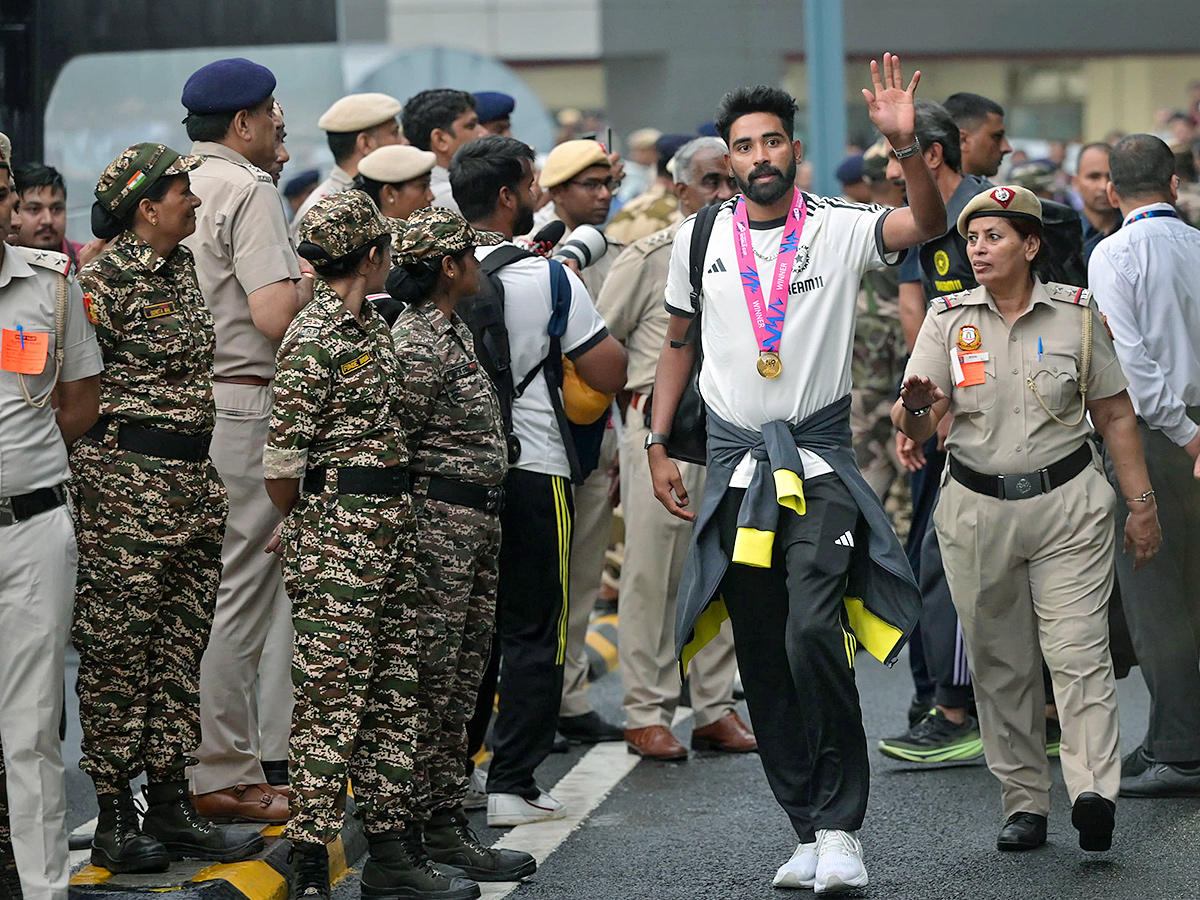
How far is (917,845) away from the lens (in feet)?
20.7

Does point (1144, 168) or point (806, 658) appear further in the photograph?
point (1144, 168)

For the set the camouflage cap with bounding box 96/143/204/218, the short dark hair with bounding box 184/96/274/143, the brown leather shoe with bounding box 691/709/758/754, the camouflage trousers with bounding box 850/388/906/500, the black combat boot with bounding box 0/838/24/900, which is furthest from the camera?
the camouflage trousers with bounding box 850/388/906/500

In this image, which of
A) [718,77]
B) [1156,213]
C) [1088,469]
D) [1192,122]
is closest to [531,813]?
[1088,469]

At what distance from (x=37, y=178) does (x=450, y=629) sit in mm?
3059

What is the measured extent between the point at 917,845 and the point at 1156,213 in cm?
263

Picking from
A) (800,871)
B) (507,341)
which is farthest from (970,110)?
(800,871)

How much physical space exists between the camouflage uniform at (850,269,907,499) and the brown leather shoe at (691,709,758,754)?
222 cm

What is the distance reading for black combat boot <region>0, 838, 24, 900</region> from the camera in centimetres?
522

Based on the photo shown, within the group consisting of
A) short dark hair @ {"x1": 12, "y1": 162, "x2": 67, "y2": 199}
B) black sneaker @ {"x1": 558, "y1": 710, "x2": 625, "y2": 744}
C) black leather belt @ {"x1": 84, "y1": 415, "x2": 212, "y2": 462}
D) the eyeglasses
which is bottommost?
black sneaker @ {"x1": 558, "y1": 710, "x2": 625, "y2": 744}

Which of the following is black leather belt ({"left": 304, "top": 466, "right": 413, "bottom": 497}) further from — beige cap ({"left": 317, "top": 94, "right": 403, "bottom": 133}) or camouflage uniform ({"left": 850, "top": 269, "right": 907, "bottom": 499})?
camouflage uniform ({"left": 850, "top": 269, "right": 907, "bottom": 499})

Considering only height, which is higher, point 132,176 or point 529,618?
point 132,176

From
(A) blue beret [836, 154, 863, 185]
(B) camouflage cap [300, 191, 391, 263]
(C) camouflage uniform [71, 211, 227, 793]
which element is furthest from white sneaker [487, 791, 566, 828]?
(A) blue beret [836, 154, 863, 185]

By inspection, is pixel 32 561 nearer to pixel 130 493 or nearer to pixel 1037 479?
pixel 130 493

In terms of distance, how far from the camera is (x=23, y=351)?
16.4 feet
